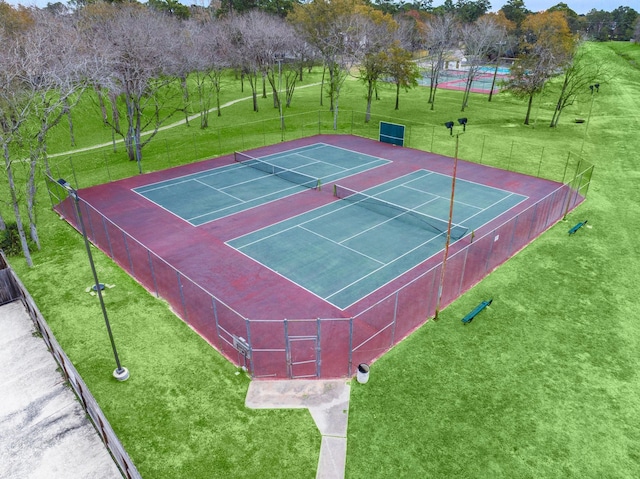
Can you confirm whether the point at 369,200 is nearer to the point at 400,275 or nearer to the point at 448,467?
the point at 400,275

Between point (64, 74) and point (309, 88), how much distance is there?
187 feet

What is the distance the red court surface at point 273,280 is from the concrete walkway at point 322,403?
0.54 meters

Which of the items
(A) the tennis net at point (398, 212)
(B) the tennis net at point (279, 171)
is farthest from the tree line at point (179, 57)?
(A) the tennis net at point (398, 212)

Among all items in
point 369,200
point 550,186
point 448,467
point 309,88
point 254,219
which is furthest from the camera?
point 309,88

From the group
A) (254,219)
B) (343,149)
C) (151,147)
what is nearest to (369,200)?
(254,219)

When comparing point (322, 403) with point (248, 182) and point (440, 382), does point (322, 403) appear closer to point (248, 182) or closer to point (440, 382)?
point (440, 382)

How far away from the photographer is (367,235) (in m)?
25.8

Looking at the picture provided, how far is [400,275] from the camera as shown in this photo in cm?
2178

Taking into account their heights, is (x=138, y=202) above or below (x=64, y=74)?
below

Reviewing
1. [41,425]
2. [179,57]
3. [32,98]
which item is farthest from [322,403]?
[179,57]

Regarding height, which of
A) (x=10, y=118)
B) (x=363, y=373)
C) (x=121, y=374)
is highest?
(x=10, y=118)

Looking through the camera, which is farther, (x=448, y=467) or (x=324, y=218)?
(x=324, y=218)

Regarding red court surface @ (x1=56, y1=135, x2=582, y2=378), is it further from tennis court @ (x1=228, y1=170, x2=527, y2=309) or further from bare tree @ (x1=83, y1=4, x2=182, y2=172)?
bare tree @ (x1=83, y1=4, x2=182, y2=172)

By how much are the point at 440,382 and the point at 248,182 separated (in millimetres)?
23228
